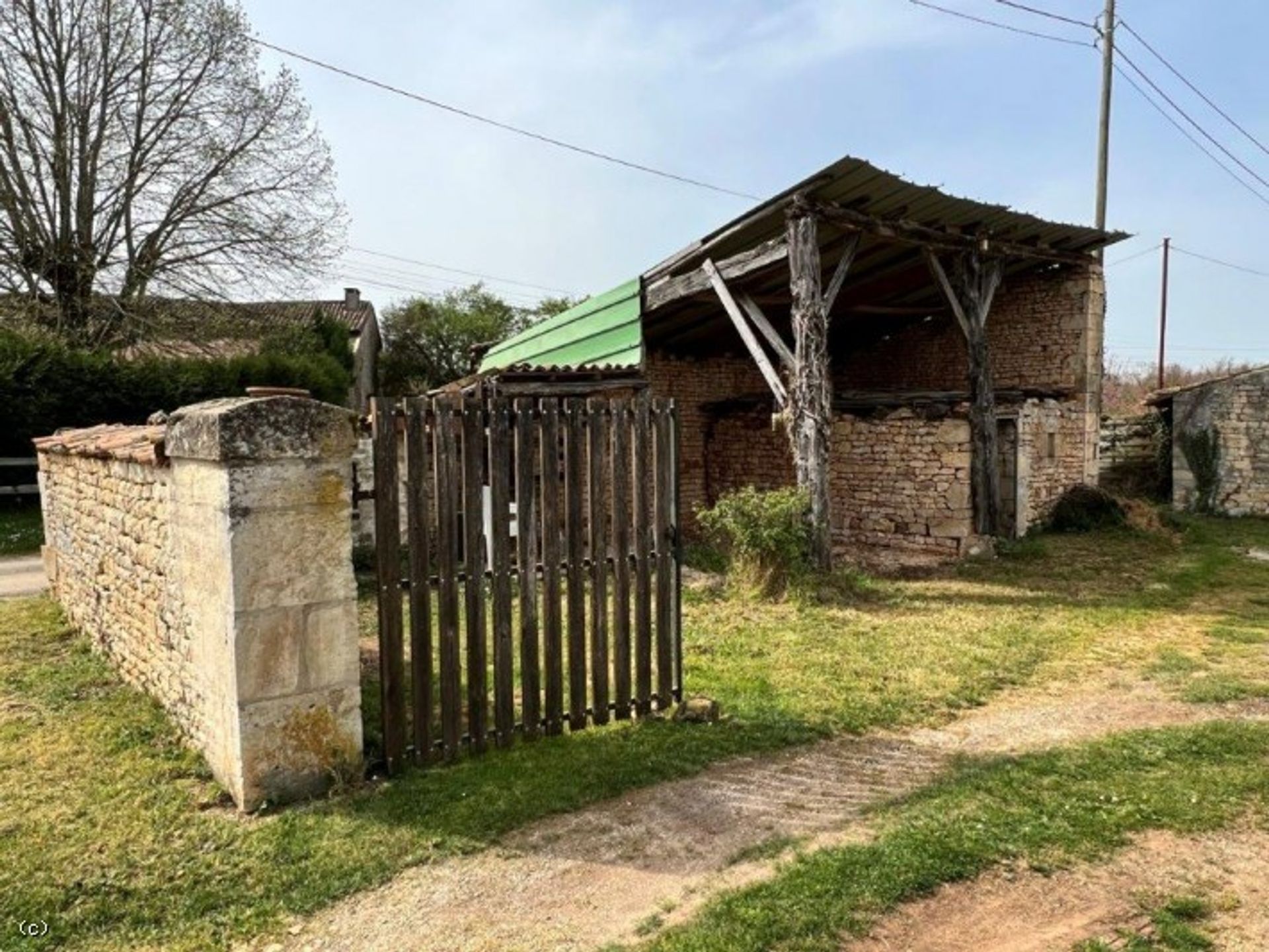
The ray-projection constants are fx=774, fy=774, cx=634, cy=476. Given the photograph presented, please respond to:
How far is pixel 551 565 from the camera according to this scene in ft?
13.4

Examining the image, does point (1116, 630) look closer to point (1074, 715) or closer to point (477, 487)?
point (1074, 715)

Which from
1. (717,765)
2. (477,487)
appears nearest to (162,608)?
(477,487)

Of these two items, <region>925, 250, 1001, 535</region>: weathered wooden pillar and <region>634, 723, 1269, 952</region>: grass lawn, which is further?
<region>925, 250, 1001, 535</region>: weathered wooden pillar

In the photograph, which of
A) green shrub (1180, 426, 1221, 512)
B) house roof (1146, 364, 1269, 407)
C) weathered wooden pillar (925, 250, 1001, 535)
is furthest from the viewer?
green shrub (1180, 426, 1221, 512)

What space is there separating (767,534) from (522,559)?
163 inches

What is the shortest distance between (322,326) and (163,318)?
5614 mm

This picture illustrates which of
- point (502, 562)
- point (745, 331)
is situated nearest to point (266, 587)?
point (502, 562)

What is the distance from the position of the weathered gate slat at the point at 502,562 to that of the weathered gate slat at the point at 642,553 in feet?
2.49

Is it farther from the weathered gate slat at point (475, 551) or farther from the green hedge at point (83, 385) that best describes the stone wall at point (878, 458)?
the green hedge at point (83, 385)

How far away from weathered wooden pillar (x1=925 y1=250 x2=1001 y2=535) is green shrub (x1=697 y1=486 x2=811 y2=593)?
4055 millimetres

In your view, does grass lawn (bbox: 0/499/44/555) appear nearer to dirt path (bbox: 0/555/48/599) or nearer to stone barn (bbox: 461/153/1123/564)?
dirt path (bbox: 0/555/48/599)

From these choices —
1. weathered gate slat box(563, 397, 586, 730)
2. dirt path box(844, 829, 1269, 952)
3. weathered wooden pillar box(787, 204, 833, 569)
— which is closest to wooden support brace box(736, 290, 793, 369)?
weathered wooden pillar box(787, 204, 833, 569)

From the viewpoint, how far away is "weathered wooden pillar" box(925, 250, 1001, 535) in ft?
35.3

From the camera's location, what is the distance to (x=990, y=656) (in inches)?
229
